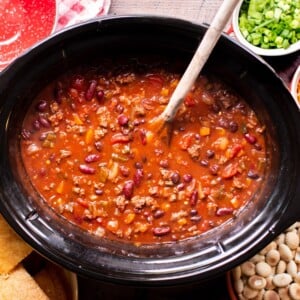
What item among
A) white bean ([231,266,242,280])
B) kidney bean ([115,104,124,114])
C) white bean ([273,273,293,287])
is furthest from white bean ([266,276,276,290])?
kidney bean ([115,104,124,114])

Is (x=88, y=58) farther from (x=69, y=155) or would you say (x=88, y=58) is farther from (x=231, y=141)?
(x=231, y=141)

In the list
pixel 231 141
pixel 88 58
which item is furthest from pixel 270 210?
pixel 88 58

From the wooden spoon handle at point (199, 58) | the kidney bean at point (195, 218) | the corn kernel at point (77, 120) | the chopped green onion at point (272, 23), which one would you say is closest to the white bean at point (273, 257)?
the kidney bean at point (195, 218)

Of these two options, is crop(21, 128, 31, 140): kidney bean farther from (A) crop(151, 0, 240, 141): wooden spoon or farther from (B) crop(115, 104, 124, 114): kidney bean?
(A) crop(151, 0, 240, 141): wooden spoon

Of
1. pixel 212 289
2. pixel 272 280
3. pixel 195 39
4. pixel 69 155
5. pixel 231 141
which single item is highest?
pixel 195 39

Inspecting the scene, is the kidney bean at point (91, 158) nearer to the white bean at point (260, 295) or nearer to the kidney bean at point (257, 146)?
the kidney bean at point (257, 146)
